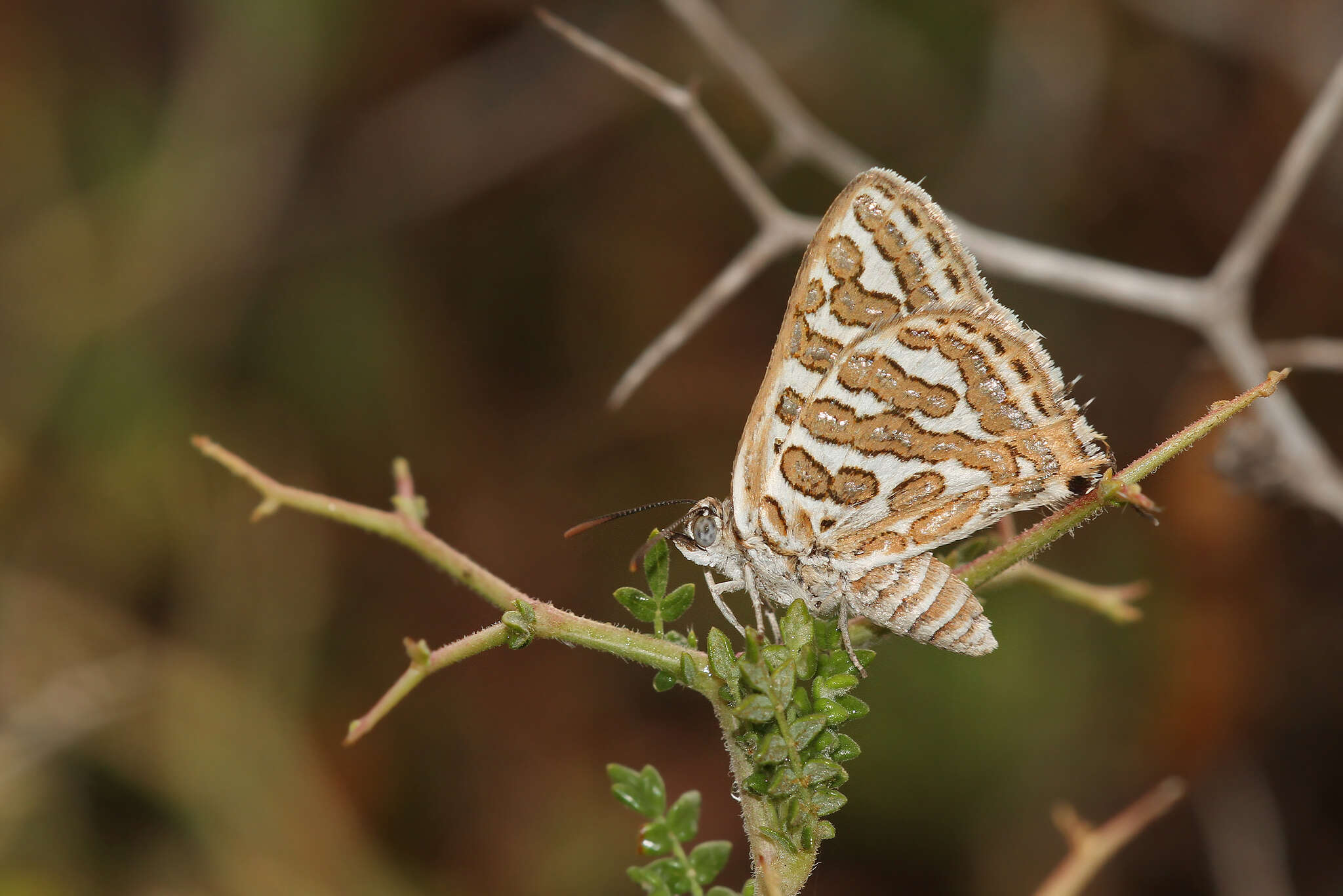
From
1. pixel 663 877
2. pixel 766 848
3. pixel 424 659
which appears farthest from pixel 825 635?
pixel 424 659

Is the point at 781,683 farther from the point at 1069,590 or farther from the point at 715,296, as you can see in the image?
the point at 715,296

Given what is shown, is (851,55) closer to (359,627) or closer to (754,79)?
(754,79)

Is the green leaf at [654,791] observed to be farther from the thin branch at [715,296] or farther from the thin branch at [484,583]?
the thin branch at [715,296]

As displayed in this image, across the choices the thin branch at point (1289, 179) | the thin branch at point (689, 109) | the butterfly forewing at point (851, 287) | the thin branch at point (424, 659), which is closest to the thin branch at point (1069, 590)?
the butterfly forewing at point (851, 287)

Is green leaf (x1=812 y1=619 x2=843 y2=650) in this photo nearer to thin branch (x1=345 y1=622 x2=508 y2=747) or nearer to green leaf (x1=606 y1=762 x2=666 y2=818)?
green leaf (x1=606 y1=762 x2=666 y2=818)

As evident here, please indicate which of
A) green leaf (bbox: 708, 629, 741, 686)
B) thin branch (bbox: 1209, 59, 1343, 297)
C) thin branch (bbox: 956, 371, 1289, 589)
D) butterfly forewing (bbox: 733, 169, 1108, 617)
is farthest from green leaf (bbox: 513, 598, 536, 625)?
thin branch (bbox: 1209, 59, 1343, 297)

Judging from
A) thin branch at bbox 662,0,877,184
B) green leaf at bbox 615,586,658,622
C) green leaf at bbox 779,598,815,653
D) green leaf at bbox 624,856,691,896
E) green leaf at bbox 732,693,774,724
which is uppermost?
thin branch at bbox 662,0,877,184
